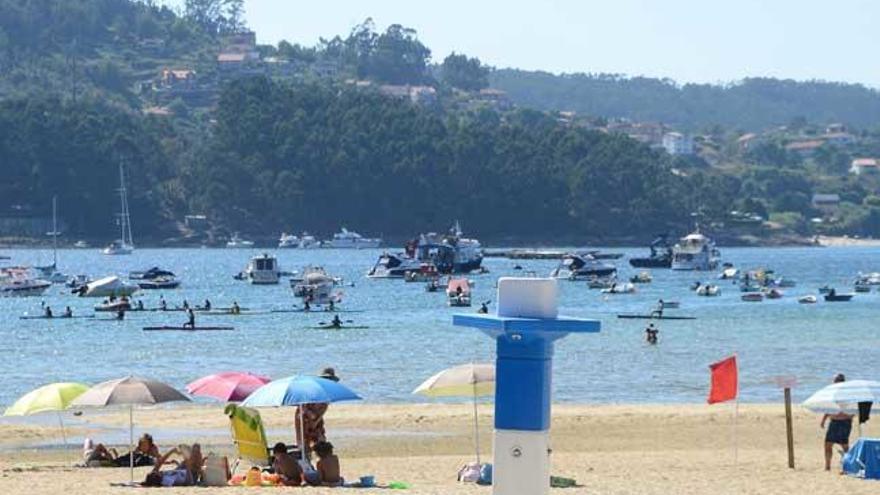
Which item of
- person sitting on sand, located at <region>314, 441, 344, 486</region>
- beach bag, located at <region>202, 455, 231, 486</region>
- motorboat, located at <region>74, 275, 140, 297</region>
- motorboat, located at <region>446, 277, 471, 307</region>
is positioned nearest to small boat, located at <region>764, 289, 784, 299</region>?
motorboat, located at <region>446, 277, 471, 307</region>

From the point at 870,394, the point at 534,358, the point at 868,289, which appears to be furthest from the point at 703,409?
the point at 868,289

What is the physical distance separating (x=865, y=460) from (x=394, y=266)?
103612 millimetres

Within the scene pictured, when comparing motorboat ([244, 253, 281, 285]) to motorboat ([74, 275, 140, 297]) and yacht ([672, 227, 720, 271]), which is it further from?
yacht ([672, 227, 720, 271])

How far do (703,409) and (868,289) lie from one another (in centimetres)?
7702

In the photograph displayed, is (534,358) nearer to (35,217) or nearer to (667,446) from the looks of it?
(667,446)

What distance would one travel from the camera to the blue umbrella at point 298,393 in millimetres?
24672

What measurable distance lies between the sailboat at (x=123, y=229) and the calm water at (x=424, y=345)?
2603 inches

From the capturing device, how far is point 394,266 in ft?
422

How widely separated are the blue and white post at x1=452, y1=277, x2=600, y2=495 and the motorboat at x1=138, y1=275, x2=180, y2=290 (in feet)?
332

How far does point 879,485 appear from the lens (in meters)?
24.2

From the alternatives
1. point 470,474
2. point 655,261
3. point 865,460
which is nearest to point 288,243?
point 655,261

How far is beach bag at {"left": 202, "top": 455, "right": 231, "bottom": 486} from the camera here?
79.1 ft

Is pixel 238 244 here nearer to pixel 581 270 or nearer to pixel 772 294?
pixel 581 270

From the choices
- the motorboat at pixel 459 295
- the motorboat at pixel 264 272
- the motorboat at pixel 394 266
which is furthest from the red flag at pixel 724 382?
the motorboat at pixel 394 266
